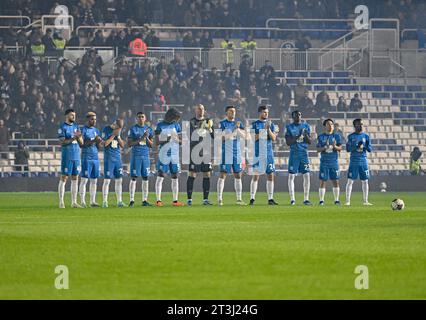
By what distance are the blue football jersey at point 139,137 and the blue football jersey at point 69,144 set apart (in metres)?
1.77

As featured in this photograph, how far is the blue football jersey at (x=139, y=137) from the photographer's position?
31.9m

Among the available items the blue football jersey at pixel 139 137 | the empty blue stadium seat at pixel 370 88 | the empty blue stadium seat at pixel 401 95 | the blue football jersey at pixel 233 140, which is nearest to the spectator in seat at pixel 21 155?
the blue football jersey at pixel 139 137

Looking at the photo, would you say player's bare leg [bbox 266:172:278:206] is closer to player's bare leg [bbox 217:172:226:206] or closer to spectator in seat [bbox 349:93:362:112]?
player's bare leg [bbox 217:172:226:206]

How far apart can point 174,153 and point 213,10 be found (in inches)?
857

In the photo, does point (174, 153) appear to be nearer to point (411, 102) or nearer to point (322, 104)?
point (322, 104)

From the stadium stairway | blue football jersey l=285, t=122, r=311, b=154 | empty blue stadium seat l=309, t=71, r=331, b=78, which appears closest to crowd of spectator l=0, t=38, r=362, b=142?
the stadium stairway

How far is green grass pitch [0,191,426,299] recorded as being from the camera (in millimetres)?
13688

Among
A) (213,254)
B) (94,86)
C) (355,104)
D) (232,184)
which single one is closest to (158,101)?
(94,86)

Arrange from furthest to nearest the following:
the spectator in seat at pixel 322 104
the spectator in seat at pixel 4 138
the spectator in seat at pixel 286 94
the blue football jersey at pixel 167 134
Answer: the spectator in seat at pixel 286 94 → the spectator in seat at pixel 322 104 → the spectator in seat at pixel 4 138 → the blue football jersey at pixel 167 134

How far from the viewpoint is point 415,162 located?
1817 inches

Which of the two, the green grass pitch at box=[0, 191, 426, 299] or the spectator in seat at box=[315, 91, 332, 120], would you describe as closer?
the green grass pitch at box=[0, 191, 426, 299]

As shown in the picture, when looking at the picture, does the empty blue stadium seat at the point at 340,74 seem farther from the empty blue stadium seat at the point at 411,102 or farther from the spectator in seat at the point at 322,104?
the spectator in seat at the point at 322,104
